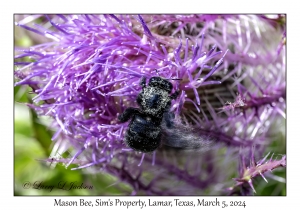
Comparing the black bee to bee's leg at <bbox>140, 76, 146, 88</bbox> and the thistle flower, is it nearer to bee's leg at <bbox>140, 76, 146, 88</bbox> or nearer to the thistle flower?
bee's leg at <bbox>140, 76, 146, 88</bbox>

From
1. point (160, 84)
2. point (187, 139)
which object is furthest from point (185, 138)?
point (160, 84)

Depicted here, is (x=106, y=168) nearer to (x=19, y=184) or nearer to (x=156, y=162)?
(x=156, y=162)

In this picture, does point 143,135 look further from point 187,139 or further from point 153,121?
point 187,139

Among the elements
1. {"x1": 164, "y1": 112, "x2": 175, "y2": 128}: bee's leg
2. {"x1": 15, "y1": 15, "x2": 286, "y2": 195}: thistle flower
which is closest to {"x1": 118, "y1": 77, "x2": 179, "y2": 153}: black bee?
{"x1": 164, "y1": 112, "x2": 175, "y2": 128}: bee's leg

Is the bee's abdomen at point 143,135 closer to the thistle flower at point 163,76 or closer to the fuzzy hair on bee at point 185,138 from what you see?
the fuzzy hair on bee at point 185,138

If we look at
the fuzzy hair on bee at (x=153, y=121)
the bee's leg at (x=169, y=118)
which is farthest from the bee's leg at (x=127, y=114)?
the bee's leg at (x=169, y=118)
